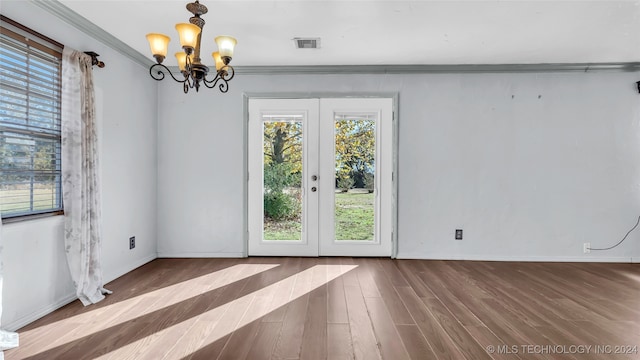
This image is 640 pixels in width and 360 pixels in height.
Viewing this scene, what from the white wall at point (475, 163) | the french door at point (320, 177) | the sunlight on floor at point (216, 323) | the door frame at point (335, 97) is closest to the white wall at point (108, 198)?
the white wall at point (475, 163)

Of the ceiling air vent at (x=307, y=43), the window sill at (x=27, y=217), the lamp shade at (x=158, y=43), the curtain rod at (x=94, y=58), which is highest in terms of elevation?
the ceiling air vent at (x=307, y=43)

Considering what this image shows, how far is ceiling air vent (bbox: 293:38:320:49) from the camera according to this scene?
3084mm

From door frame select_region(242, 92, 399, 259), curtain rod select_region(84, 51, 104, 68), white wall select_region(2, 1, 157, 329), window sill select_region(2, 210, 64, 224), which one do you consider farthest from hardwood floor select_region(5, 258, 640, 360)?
curtain rod select_region(84, 51, 104, 68)

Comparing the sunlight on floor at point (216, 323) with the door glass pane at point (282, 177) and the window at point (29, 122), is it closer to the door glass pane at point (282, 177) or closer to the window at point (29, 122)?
the door glass pane at point (282, 177)

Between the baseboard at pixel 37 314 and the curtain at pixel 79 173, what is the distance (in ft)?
0.42

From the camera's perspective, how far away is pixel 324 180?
4.01 metres

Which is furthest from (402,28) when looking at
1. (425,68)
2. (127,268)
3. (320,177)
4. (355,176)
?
(127,268)

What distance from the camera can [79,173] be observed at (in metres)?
2.58

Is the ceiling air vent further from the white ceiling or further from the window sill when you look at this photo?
the window sill

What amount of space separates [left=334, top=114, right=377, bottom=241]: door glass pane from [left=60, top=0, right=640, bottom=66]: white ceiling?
82 cm

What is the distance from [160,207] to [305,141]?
6.80ft

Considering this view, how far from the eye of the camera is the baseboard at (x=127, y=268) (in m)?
3.16

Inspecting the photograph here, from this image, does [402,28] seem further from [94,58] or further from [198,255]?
[198,255]

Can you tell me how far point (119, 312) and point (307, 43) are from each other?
9.71 ft
